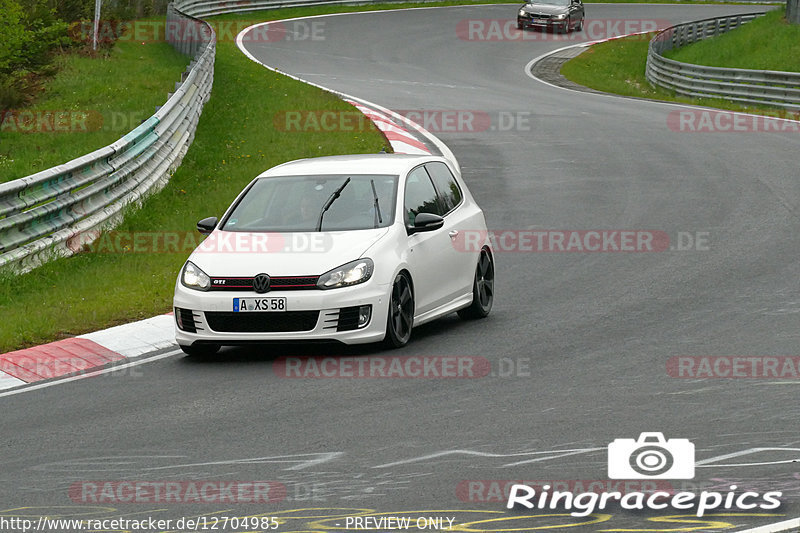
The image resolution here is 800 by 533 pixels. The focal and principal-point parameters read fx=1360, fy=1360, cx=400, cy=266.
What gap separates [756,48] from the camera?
39875 millimetres

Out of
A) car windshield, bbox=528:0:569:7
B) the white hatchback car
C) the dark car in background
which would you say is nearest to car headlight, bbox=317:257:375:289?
the white hatchback car

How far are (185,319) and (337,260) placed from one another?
1.27m

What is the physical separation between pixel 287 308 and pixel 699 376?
10.1ft

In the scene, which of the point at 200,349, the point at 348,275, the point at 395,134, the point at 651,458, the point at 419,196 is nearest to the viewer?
the point at 651,458

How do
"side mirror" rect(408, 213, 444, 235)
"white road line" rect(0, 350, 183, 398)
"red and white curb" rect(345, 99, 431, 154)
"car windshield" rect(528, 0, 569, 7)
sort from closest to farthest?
"white road line" rect(0, 350, 183, 398), "side mirror" rect(408, 213, 444, 235), "red and white curb" rect(345, 99, 431, 154), "car windshield" rect(528, 0, 569, 7)

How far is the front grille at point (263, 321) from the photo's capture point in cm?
1028

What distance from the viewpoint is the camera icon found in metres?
6.97

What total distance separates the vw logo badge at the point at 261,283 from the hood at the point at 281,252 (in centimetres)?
5

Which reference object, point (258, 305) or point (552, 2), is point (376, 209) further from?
point (552, 2)

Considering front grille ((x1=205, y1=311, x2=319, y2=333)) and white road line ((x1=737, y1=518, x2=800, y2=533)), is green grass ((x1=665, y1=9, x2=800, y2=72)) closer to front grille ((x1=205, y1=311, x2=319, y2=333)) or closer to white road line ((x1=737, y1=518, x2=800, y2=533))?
front grille ((x1=205, y1=311, x2=319, y2=333))

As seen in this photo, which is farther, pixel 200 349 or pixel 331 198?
pixel 331 198

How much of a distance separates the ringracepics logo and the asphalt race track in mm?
96
